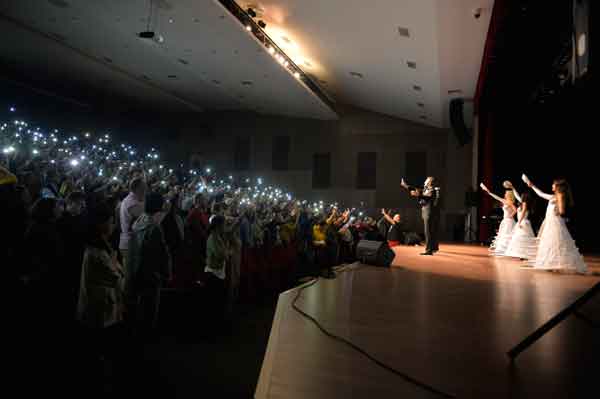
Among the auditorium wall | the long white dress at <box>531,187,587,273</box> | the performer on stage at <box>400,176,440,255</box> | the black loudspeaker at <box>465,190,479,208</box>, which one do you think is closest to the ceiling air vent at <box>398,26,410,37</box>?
the performer on stage at <box>400,176,440,255</box>

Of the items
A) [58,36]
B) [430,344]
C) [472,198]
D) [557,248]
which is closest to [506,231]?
[557,248]

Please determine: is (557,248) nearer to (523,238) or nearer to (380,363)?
(523,238)

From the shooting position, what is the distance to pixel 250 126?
18266mm

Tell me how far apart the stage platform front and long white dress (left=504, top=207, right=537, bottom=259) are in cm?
306

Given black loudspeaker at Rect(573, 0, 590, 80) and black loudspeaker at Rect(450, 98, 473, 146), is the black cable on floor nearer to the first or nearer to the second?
black loudspeaker at Rect(573, 0, 590, 80)

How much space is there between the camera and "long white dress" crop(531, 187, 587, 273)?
5539 millimetres

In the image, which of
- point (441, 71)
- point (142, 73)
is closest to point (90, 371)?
point (441, 71)

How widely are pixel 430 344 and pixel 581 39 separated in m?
1.93

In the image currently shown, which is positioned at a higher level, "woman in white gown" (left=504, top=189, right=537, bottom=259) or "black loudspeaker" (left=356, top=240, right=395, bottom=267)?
"woman in white gown" (left=504, top=189, right=537, bottom=259)

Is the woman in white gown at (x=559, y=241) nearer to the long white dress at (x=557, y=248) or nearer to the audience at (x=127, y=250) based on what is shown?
the long white dress at (x=557, y=248)

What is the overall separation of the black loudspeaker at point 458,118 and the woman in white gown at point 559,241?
6.97 metres

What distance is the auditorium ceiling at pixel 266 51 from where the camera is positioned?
25.3 ft

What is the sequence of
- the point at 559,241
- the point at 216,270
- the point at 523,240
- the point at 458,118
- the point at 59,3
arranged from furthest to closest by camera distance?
the point at 458,118 → the point at 59,3 → the point at 523,240 → the point at 559,241 → the point at 216,270

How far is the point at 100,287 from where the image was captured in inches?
88.3
